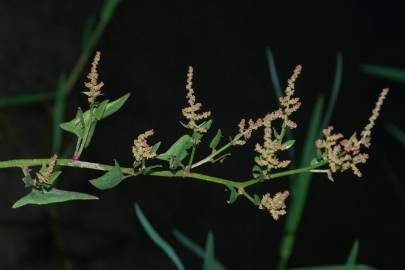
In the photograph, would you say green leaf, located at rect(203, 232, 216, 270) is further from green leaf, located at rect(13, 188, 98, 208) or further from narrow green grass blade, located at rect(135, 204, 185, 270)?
green leaf, located at rect(13, 188, 98, 208)

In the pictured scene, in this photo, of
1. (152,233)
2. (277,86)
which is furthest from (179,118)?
(152,233)

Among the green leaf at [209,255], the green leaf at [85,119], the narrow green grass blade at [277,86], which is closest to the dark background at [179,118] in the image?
the narrow green grass blade at [277,86]

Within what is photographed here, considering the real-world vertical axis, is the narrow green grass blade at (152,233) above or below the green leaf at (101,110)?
below

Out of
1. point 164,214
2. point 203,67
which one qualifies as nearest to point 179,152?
point 164,214

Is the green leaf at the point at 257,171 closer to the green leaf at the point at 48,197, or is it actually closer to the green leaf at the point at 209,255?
the green leaf at the point at 48,197

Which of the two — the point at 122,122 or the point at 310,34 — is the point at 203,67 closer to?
the point at 122,122
